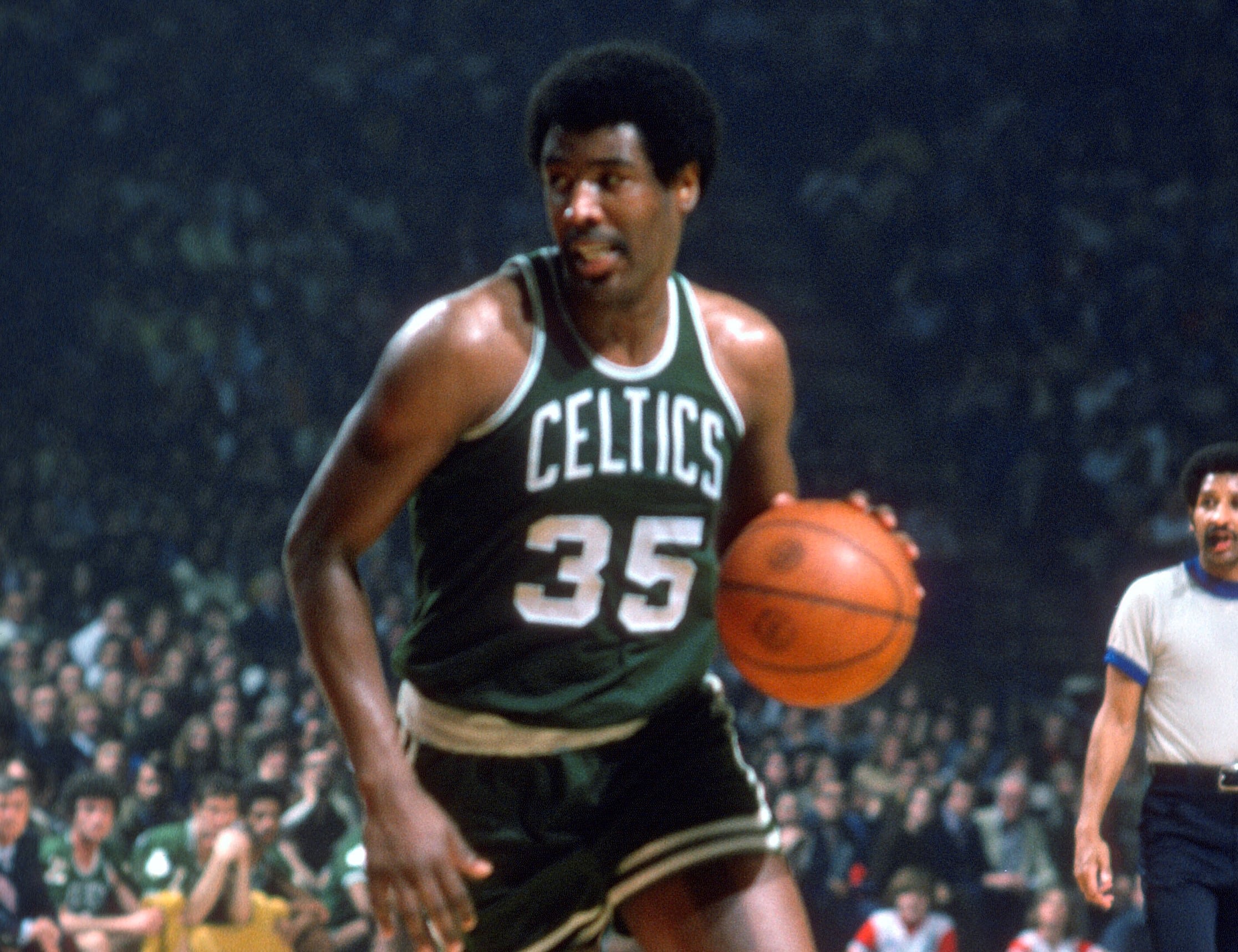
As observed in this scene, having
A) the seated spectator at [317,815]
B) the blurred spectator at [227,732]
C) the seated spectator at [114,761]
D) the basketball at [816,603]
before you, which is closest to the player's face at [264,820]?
the seated spectator at [317,815]

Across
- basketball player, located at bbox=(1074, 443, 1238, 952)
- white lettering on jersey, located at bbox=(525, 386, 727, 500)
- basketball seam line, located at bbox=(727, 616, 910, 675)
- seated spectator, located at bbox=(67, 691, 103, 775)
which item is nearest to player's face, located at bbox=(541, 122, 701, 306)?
white lettering on jersey, located at bbox=(525, 386, 727, 500)

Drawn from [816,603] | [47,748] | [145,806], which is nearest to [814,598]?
[816,603]

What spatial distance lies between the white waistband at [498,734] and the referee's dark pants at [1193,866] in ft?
5.99

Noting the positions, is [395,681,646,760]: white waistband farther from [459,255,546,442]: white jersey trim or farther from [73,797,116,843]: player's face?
[73,797,116,843]: player's face

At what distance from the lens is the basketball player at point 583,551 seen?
2.21 m

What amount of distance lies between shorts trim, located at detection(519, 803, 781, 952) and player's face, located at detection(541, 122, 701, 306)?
31.8 inches

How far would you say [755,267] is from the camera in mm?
13148

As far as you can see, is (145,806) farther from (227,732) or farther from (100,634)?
(100,634)

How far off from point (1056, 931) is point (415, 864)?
4979mm

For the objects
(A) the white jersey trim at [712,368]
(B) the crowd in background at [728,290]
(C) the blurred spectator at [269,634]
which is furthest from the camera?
(C) the blurred spectator at [269,634]

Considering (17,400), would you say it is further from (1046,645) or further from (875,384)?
(1046,645)

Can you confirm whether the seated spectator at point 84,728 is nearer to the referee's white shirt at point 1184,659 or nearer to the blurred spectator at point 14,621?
the blurred spectator at point 14,621

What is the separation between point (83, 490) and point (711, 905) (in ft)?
34.1

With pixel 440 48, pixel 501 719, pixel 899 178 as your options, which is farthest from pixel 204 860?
pixel 440 48
